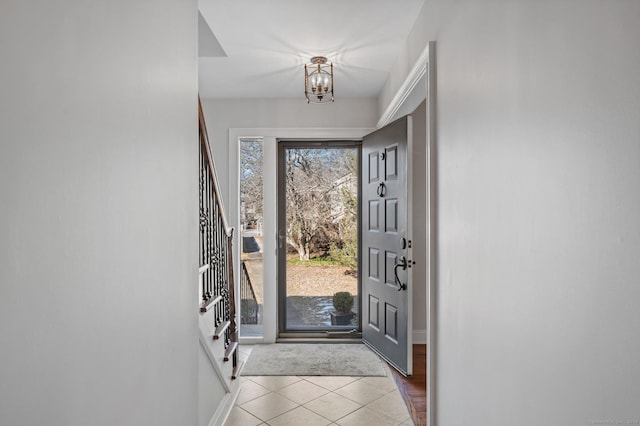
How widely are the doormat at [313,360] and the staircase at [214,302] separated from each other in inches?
28.6

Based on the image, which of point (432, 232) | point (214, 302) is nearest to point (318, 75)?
point (432, 232)

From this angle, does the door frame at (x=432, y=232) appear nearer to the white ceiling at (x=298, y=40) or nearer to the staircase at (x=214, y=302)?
the white ceiling at (x=298, y=40)

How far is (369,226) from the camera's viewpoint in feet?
14.5

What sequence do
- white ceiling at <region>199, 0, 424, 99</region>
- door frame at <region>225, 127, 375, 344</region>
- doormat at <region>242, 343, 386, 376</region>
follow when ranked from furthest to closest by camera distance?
door frame at <region>225, 127, 375, 344</region>
doormat at <region>242, 343, 386, 376</region>
white ceiling at <region>199, 0, 424, 99</region>

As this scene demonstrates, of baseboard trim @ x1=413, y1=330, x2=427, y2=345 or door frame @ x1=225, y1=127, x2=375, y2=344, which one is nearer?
baseboard trim @ x1=413, y1=330, x2=427, y2=345

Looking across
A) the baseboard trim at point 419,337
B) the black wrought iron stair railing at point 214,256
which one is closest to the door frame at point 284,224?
the baseboard trim at point 419,337

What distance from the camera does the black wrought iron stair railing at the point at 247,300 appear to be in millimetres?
4816

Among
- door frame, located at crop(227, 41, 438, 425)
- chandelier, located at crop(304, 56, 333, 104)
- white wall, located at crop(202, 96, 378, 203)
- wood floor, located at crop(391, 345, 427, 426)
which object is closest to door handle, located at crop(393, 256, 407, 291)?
wood floor, located at crop(391, 345, 427, 426)

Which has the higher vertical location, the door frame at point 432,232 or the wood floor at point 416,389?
the door frame at point 432,232

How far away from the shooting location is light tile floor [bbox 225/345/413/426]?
2922mm
